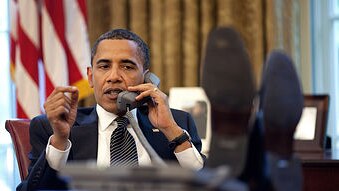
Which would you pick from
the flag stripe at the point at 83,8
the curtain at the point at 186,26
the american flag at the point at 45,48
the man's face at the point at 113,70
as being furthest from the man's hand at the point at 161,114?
the curtain at the point at 186,26

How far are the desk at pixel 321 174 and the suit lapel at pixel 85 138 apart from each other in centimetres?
88

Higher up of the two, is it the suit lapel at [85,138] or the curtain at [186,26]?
the curtain at [186,26]

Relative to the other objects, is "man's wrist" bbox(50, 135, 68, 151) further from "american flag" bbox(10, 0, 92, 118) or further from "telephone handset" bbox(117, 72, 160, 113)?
"american flag" bbox(10, 0, 92, 118)

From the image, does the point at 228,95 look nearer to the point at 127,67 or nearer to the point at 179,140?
the point at 179,140

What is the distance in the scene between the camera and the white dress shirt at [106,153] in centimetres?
216

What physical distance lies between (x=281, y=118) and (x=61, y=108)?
852 mm

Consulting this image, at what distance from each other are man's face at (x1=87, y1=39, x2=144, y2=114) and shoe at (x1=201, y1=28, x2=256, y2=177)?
1187mm

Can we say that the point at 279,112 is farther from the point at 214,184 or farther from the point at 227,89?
the point at 214,184

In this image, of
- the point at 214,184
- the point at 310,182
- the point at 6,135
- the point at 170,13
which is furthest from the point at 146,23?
the point at 214,184

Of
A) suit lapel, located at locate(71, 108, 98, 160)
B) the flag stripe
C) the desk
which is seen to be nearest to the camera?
suit lapel, located at locate(71, 108, 98, 160)

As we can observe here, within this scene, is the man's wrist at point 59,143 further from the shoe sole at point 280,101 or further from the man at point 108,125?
the shoe sole at point 280,101

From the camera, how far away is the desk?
2.78 m

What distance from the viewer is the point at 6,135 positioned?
13.6 ft

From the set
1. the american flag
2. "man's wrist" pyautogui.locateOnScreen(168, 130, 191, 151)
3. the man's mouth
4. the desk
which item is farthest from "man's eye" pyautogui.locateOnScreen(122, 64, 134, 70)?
the american flag
